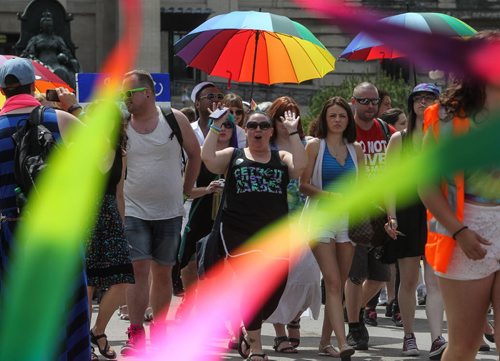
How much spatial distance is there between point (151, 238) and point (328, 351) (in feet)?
4.76

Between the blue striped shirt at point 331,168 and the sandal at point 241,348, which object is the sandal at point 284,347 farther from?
the blue striped shirt at point 331,168

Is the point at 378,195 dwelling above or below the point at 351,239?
above

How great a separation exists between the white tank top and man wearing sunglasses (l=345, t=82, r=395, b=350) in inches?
55.6

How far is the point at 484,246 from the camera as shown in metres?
4.05

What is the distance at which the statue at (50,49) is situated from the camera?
3269 centimetres

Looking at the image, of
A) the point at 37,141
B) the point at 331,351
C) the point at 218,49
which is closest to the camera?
the point at 37,141

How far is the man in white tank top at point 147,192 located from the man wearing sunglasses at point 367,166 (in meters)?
1.40

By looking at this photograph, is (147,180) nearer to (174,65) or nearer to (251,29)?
(251,29)

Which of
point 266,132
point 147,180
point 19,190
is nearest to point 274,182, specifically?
point 266,132

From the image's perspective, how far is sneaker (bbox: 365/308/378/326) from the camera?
9594mm

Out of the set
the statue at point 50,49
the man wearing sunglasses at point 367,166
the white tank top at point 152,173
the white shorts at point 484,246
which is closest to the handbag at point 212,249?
the white tank top at point 152,173

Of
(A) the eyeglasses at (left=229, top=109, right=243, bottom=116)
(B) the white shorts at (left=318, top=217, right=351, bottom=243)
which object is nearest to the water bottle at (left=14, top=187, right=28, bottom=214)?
(B) the white shorts at (left=318, top=217, right=351, bottom=243)

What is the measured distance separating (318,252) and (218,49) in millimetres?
3311

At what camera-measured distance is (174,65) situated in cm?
4828
